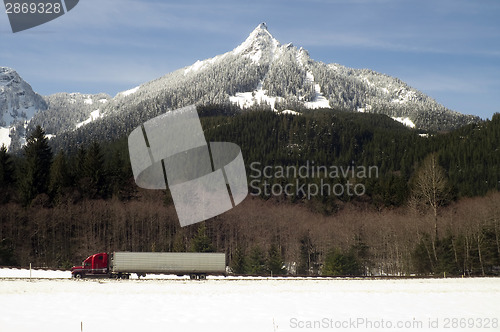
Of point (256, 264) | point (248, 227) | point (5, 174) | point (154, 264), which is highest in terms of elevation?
point (5, 174)

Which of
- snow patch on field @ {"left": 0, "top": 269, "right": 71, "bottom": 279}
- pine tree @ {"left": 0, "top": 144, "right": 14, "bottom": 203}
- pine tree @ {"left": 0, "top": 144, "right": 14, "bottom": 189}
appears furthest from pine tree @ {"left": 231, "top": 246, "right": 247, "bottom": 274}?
pine tree @ {"left": 0, "top": 144, "right": 14, "bottom": 189}

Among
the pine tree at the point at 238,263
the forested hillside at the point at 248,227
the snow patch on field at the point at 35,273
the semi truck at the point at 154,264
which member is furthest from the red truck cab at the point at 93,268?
the pine tree at the point at 238,263

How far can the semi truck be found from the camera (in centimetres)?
4238

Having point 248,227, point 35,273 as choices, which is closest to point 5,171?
point 248,227

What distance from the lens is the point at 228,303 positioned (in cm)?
2716

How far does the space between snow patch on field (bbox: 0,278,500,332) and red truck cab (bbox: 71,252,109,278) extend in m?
5.36

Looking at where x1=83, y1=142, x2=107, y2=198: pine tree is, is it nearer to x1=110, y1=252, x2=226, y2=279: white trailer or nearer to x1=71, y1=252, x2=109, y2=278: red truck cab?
x1=71, y1=252, x2=109, y2=278: red truck cab

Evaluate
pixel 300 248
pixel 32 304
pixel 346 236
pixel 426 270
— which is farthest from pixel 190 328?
pixel 346 236

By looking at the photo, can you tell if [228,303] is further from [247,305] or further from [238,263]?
[238,263]

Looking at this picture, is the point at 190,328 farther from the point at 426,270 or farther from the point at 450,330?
the point at 426,270

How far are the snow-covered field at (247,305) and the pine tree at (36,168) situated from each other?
44.8 m

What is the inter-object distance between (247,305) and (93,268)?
66.6 ft

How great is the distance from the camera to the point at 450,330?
21219 millimetres

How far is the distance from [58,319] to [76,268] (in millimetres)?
20662
